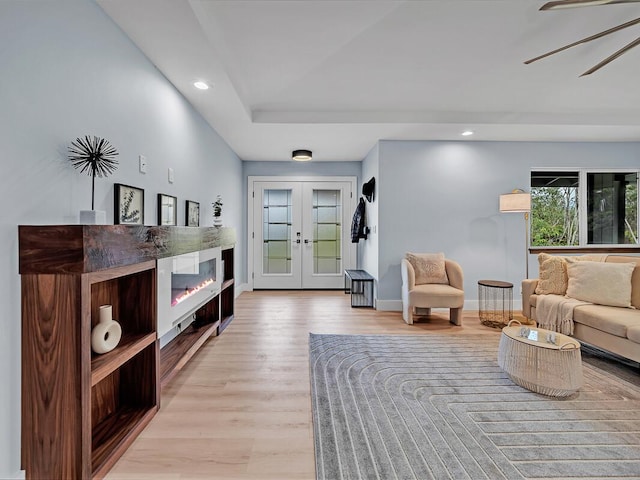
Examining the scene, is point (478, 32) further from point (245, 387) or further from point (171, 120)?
point (245, 387)

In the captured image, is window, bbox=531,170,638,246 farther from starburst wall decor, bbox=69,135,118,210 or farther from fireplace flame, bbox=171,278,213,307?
starburst wall decor, bbox=69,135,118,210

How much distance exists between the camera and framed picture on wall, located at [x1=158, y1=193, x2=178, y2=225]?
2.42 metres

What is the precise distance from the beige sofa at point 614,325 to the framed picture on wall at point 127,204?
3.60 metres

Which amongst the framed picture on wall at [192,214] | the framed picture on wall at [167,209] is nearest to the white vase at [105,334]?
the framed picture on wall at [167,209]

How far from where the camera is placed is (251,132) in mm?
3855

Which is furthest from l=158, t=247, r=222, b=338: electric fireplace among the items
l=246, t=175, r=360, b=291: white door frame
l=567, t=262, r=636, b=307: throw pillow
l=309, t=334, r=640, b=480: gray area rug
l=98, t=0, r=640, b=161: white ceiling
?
l=567, t=262, r=636, b=307: throw pillow

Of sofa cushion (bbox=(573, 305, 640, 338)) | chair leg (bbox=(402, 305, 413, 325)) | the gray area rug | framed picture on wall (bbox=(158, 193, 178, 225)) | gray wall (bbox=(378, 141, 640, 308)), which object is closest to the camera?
the gray area rug

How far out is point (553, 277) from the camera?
295cm

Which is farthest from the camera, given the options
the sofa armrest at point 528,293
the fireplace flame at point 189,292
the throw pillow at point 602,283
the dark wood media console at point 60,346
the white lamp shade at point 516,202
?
the white lamp shade at point 516,202

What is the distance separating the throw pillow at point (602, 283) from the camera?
2.54 m

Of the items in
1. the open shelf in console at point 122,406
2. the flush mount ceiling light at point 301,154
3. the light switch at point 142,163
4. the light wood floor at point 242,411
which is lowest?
the light wood floor at point 242,411

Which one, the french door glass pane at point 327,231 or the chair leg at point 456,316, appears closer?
the chair leg at point 456,316

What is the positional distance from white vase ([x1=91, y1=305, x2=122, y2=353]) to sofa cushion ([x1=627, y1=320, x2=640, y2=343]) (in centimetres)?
333

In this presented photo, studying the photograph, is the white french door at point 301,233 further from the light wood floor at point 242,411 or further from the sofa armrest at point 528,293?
the sofa armrest at point 528,293
